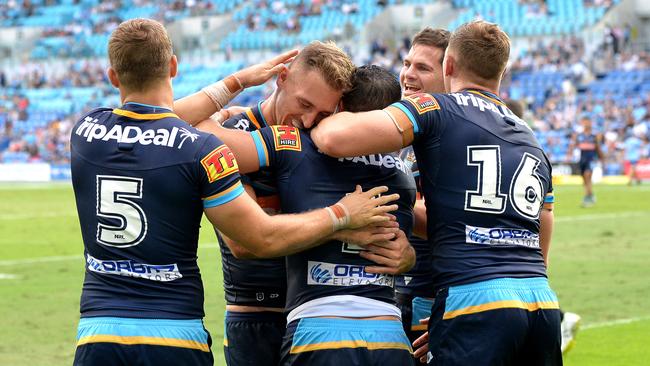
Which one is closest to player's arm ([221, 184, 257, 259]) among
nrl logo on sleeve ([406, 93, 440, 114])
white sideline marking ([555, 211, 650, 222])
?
nrl logo on sleeve ([406, 93, 440, 114])

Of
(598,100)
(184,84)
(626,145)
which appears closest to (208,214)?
(626,145)

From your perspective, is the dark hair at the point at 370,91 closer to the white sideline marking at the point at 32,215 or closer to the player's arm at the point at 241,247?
the player's arm at the point at 241,247

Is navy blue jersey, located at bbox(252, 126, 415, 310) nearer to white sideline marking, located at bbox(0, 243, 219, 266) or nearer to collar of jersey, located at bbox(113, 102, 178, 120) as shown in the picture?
collar of jersey, located at bbox(113, 102, 178, 120)

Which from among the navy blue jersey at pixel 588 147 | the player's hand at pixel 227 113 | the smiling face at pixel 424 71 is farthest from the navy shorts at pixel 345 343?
the navy blue jersey at pixel 588 147

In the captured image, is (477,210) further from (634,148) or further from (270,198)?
(634,148)

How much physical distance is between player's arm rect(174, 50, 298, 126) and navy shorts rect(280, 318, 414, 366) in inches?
41.5

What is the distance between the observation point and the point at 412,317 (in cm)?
573

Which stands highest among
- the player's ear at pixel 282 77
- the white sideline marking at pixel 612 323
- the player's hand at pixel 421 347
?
the player's ear at pixel 282 77

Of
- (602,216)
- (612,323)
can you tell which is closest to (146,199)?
(612,323)

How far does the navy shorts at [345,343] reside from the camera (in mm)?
4383

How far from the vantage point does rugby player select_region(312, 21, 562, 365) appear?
4.50 meters

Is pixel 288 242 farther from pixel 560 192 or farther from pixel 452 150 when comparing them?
pixel 560 192

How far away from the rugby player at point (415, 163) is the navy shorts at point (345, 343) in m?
1.19

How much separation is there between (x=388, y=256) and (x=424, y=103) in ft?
2.24
